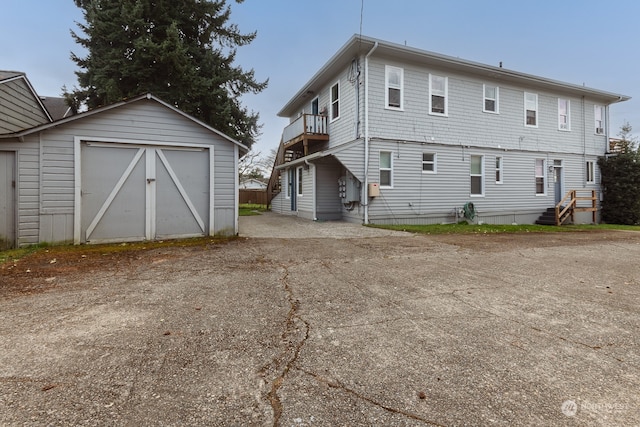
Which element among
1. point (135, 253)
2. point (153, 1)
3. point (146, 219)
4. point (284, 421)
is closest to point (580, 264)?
point (284, 421)

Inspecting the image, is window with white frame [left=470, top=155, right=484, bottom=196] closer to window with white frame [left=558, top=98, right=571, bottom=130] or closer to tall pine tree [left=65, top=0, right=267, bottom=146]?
window with white frame [left=558, top=98, right=571, bottom=130]

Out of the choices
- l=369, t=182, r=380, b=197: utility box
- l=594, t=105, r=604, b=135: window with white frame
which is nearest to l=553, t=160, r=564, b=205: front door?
l=594, t=105, r=604, b=135: window with white frame

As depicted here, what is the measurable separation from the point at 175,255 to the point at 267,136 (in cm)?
3650

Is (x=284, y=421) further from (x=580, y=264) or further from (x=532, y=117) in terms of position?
(x=532, y=117)

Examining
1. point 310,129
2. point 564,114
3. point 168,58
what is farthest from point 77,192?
point 564,114

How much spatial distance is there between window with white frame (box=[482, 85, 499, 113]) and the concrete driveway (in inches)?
418

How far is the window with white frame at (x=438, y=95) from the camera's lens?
41.5 ft

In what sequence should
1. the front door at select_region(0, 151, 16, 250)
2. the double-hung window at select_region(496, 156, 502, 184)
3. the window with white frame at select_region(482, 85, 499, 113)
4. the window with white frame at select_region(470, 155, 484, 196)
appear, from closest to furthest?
1. the front door at select_region(0, 151, 16, 250)
2. the window with white frame at select_region(470, 155, 484, 196)
3. the window with white frame at select_region(482, 85, 499, 113)
4. the double-hung window at select_region(496, 156, 502, 184)

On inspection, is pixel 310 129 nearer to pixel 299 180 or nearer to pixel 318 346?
pixel 299 180

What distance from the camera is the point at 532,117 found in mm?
14594

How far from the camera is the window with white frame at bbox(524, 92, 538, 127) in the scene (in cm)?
1440

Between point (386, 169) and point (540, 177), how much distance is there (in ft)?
28.5

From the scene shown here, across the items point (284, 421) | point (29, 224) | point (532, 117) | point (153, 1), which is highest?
point (153, 1)

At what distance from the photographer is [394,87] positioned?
39.5 feet
